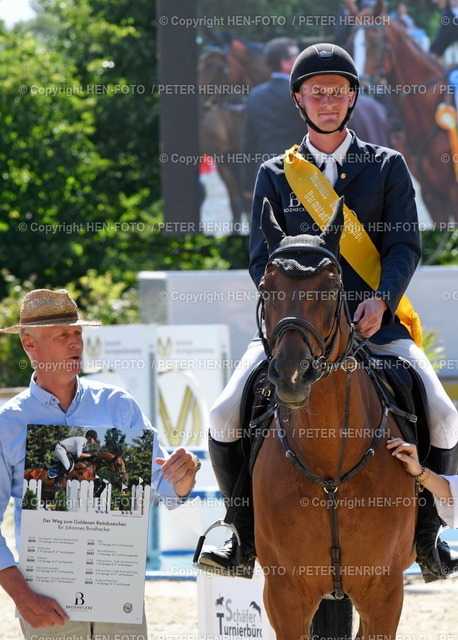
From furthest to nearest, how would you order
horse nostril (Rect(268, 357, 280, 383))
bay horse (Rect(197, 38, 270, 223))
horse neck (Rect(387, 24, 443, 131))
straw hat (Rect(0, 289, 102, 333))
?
horse neck (Rect(387, 24, 443, 131))
bay horse (Rect(197, 38, 270, 223))
straw hat (Rect(0, 289, 102, 333))
horse nostril (Rect(268, 357, 280, 383))

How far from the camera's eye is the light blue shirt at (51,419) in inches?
183

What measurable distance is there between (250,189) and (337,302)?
11.8m

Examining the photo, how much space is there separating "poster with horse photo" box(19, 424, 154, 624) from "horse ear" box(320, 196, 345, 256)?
1224mm

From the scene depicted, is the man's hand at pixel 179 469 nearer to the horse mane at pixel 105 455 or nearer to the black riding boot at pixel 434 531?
the horse mane at pixel 105 455

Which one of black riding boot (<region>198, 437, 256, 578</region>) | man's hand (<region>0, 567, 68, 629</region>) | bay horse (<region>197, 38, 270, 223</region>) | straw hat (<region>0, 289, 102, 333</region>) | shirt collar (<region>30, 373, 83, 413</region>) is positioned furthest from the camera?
bay horse (<region>197, 38, 270, 223</region>)

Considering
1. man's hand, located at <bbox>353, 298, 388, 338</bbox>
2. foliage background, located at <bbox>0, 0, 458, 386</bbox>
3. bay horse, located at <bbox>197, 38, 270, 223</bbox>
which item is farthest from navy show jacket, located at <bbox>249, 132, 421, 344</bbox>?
foliage background, located at <bbox>0, 0, 458, 386</bbox>

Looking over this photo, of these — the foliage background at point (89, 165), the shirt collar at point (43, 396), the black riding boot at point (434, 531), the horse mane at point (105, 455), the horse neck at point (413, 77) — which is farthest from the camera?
the foliage background at point (89, 165)

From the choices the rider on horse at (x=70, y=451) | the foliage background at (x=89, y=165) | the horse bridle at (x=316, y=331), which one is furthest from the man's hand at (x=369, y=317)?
the foliage background at (x=89, y=165)

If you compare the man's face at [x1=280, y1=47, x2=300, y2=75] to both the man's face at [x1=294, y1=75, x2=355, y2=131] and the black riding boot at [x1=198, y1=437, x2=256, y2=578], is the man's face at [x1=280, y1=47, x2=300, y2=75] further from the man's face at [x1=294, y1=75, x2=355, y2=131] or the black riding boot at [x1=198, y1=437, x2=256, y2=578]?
the black riding boot at [x1=198, y1=437, x2=256, y2=578]

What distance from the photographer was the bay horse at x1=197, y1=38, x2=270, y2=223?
15.5 meters

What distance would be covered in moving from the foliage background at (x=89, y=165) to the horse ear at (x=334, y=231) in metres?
23.5

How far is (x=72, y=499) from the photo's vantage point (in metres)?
4.48

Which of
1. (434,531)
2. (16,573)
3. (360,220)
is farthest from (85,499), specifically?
(360,220)

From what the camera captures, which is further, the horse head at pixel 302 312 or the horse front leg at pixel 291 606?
the horse front leg at pixel 291 606
